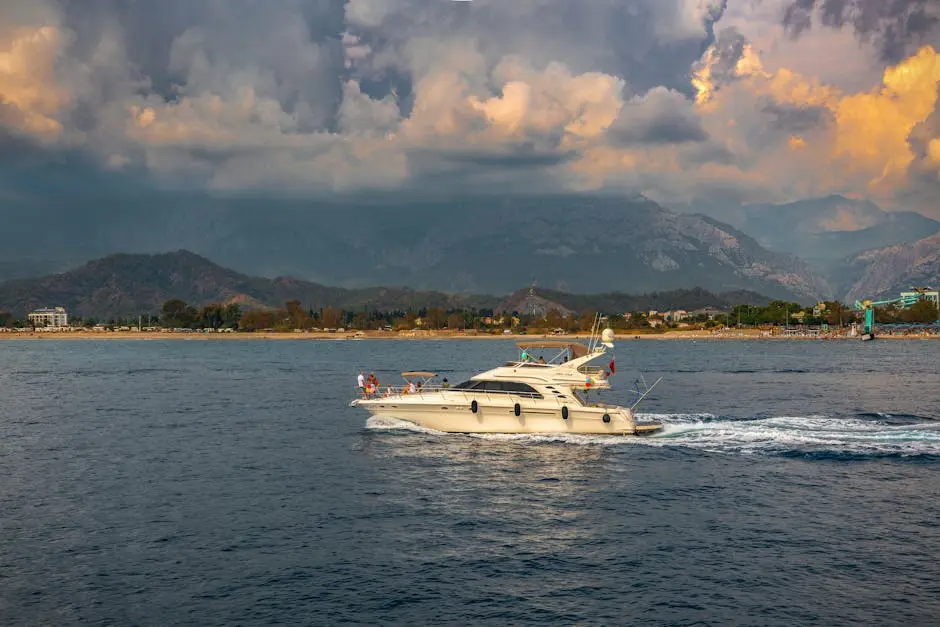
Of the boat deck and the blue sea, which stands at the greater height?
the boat deck

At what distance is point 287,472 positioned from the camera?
4378 cm

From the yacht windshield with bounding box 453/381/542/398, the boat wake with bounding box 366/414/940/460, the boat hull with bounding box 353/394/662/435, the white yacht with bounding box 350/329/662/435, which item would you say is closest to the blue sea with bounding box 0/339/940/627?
the boat wake with bounding box 366/414/940/460

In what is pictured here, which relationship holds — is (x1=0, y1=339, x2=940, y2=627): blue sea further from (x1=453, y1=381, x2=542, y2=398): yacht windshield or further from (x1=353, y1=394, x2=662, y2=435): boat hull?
(x1=453, y1=381, x2=542, y2=398): yacht windshield

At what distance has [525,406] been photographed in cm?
5231

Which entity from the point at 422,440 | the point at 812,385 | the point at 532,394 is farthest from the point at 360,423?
the point at 812,385

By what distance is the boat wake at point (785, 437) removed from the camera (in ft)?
159

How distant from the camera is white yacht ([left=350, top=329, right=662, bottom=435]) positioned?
51969 mm

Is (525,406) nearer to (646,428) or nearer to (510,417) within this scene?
(510,417)

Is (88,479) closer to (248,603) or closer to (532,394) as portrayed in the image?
(248,603)

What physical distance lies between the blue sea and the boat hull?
1058 millimetres

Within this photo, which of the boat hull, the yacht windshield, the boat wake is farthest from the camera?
the yacht windshield

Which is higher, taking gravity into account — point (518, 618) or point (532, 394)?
point (532, 394)

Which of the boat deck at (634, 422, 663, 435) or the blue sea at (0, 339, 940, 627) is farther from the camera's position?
the boat deck at (634, 422, 663, 435)

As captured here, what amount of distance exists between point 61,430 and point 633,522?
46151 mm
